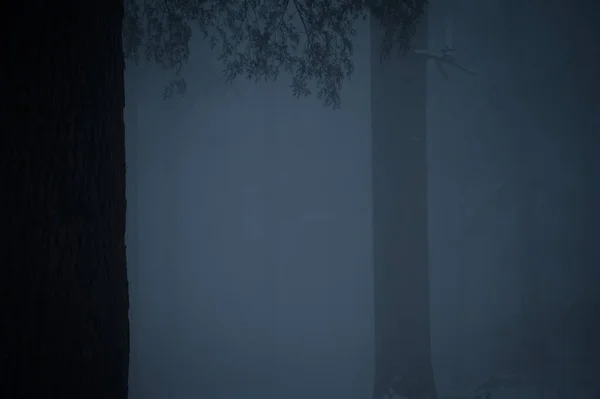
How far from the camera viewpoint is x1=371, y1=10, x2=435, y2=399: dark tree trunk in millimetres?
6688

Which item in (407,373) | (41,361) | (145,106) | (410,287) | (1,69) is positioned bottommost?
(407,373)

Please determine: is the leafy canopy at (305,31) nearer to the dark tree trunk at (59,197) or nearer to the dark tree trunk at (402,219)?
the dark tree trunk at (402,219)

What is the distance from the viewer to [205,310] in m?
16.7

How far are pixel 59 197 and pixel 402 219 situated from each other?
5.83 meters

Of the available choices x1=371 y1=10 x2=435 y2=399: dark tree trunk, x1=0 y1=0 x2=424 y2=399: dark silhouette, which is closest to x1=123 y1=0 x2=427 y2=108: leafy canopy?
x1=371 y1=10 x2=435 y2=399: dark tree trunk

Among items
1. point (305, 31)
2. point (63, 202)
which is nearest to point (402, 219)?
point (305, 31)

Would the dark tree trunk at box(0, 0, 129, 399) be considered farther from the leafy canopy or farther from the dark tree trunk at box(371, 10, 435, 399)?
the dark tree trunk at box(371, 10, 435, 399)

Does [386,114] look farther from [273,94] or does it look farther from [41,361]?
[273,94]

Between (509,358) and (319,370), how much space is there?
5015 millimetres

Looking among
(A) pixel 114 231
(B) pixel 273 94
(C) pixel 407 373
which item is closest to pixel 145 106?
(B) pixel 273 94

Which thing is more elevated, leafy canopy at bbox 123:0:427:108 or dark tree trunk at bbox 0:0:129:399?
leafy canopy at bbox 123:0:427:108

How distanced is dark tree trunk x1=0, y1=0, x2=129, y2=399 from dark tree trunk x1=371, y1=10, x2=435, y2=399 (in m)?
5.58

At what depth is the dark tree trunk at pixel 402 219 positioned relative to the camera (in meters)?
6.69

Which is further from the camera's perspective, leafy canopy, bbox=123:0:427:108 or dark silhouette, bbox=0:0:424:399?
leafy canopy, bbox=123:0:427:108
